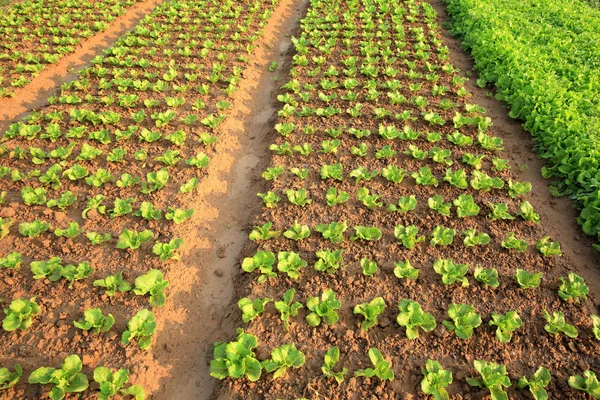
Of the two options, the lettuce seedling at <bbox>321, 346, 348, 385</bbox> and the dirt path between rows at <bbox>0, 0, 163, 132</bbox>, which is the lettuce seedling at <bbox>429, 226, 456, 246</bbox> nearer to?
the lettuce seedling at <bbox>321, 346, 348, 385</bbox>

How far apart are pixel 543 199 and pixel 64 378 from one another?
7678 mm

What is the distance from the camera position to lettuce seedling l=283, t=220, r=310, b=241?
5.57 meters

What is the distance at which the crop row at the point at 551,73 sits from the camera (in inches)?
245

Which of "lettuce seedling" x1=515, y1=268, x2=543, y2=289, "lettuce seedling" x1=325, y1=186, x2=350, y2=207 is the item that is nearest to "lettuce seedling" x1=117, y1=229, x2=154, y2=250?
"lettuce seedling" x1=325, y1=186, x2=350, y2=207

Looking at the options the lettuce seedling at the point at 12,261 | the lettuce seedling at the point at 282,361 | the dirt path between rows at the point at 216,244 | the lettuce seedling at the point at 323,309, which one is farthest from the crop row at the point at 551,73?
the lettuce seedling at the point at 12,261

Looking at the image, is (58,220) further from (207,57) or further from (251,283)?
(207,57)

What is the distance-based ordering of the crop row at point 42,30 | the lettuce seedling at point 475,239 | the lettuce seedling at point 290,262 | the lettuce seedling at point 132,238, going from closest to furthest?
the lettuce seedling at point 290,262 < the lettuce seedling at point 475,239 < the lettuce seedling at point 132,238 < the crop row at point 42,30

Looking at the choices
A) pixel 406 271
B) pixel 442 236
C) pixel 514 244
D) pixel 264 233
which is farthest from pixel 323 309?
pixel 514 244

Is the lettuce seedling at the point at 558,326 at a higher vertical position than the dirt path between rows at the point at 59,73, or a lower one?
higher

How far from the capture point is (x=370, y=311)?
14.9ft

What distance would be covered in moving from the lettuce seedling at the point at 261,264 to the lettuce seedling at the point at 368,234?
136 centimetres

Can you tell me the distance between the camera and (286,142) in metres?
7.33

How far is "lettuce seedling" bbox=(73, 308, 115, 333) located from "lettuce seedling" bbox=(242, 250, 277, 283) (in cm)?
185

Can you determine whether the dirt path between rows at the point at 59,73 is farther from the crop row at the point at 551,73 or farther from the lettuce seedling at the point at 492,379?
the crop row at the point at 551,73
